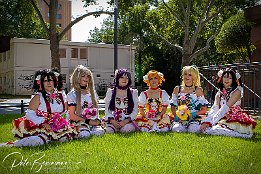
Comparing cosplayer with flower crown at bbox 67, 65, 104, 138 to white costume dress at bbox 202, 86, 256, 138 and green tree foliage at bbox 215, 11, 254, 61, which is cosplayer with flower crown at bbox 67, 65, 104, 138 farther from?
green tree foliage at bbox 215, 11, 254, 61

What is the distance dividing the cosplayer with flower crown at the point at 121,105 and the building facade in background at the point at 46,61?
2598cm

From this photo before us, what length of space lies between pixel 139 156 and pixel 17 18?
28.0m

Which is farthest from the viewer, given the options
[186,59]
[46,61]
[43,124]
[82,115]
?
[46,61]

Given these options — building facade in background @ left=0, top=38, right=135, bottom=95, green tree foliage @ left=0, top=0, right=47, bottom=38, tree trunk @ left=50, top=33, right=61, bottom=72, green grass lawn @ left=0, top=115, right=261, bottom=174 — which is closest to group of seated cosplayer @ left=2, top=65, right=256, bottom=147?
green grass lawn @ left=0, top=115, right=261, bottom=174

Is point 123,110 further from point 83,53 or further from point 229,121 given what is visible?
point 83,53

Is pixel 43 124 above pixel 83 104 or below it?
below

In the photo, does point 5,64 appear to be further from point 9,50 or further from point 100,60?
point 100,60

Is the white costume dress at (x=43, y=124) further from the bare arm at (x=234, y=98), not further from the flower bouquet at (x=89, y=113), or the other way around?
the bare arm at (x=234, y=98)

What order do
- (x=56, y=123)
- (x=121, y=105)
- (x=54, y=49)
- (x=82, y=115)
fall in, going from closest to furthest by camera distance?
(x=56, y=123) < (x=82, y=115) < (x=121, y=105) < (x=54, y=49)

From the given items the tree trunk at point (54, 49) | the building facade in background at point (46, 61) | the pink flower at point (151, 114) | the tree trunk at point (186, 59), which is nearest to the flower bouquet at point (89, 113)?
the pink flower at point (151, 114)

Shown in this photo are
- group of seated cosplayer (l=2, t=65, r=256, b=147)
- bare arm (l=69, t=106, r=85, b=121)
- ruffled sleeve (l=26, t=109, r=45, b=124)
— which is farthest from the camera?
bare arm (l=69, t=106, r=85, b=121)

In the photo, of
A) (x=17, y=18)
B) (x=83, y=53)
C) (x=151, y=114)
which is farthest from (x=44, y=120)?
(x=83, y=53)

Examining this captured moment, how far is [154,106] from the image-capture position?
8.58 m

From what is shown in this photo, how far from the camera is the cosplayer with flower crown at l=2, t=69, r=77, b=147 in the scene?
6570 millimetres
